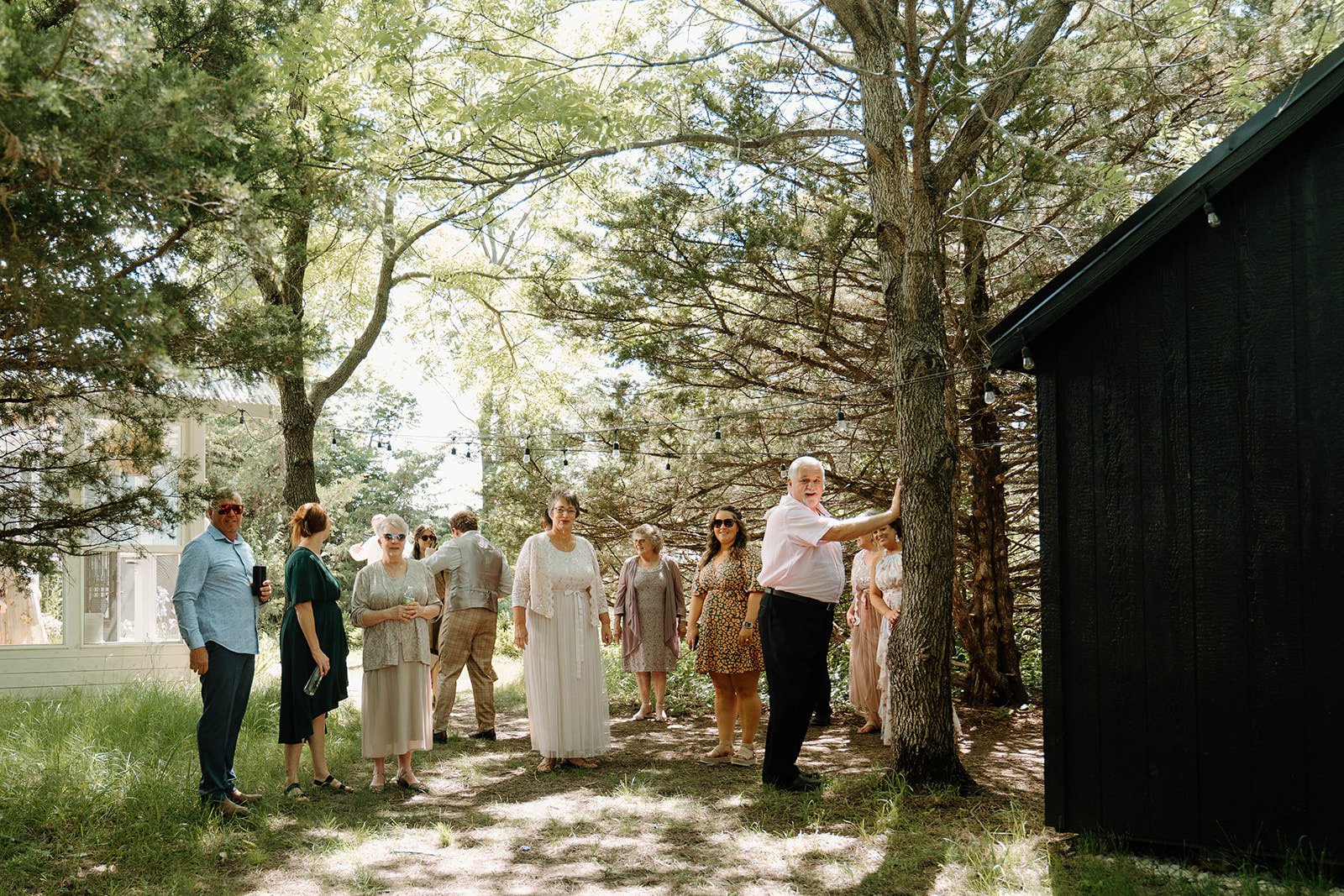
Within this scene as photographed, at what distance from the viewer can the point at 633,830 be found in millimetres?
6168

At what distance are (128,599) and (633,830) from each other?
8877 millimetres

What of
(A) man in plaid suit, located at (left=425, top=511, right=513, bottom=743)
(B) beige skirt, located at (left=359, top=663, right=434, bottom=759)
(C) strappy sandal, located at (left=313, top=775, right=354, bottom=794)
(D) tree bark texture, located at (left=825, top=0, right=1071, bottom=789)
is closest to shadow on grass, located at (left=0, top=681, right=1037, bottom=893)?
(C) strappy sandal, located at (left=313, top=775, right=354, bottom=794)

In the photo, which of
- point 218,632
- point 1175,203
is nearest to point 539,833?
point 218,632

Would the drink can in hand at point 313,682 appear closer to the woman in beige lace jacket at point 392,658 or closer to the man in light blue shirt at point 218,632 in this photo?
the woman in beige lace jacket at point 392,658

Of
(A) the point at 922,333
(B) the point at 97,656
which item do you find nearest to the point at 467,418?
(B) the point at 97,656

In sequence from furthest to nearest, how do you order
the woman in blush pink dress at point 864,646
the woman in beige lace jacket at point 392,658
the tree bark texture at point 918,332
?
1. the woman in blush pink dress at point 864,646
2. the woman in beige lace jacket at point 392,658
3. the tree bark texture at point 918,332

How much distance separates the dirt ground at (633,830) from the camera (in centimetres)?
517

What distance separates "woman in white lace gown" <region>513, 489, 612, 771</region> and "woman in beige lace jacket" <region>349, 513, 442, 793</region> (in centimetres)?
90

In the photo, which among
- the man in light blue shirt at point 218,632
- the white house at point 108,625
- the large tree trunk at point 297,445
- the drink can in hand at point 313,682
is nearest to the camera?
the man in light blue shirt at point 218,632

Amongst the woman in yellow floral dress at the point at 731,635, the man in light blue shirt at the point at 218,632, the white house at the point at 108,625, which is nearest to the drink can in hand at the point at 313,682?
the man in light blue shirt at the point at 218,632

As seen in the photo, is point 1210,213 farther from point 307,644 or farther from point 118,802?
point 118,802

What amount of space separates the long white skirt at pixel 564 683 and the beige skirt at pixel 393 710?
0.95 metres

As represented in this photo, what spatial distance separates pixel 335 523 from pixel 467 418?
7.68 metres

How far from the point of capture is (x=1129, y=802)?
5336mm
